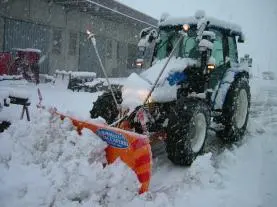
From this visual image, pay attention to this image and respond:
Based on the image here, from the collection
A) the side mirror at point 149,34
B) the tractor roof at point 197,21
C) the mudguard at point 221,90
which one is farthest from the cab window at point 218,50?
the side mirror at point 149,34

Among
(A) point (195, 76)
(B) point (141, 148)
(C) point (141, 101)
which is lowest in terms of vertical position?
(B) point (141, 148)

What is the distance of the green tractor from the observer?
4.94 m

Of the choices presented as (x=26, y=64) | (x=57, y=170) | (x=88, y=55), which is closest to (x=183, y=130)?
(x=57, y=170)

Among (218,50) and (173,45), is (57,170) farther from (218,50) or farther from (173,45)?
(218,50)

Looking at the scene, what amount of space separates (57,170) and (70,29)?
15006mm

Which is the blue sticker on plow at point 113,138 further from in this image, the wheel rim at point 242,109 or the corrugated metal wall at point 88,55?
the corrugated metal wall at point 88,55

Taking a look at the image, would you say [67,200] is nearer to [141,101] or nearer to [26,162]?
[26,162]

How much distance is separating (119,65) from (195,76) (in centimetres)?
1769

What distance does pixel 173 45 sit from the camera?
6.54 metres

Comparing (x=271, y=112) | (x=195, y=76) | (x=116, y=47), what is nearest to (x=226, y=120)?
(x=195, y=76)

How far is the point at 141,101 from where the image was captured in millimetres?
5062

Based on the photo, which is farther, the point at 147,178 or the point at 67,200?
the point at 147,178

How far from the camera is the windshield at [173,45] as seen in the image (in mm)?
6082

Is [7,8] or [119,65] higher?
[7,8]
